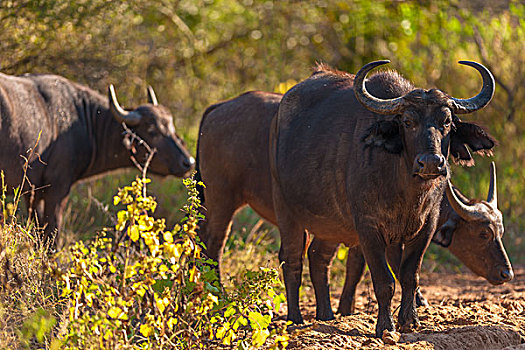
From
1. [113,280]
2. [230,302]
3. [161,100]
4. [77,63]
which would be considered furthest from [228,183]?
[161,100]

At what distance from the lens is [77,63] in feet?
33.6

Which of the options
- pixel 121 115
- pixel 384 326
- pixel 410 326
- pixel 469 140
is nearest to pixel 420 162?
pixel 469 140

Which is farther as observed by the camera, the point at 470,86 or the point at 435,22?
the point at 435,22

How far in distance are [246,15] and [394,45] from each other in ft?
8.47

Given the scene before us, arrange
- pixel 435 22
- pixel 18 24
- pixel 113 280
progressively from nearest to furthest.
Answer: pixel 113 280, pixel 18 24, pixel 435 22

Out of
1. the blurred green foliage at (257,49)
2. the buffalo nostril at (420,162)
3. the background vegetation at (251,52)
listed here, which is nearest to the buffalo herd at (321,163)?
the buffalo nostril at (420,162)

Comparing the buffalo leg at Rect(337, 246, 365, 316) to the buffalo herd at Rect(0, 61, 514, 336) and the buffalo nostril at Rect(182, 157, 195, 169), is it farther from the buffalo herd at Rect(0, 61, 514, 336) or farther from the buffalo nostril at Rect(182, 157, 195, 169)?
the buffalo nostril at Rect(182, 157, 195, 169)

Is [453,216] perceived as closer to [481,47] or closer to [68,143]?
[68,143]

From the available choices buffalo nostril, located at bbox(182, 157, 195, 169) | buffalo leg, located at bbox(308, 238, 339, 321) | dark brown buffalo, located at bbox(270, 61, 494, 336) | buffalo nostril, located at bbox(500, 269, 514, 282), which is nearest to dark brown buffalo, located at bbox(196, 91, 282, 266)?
dark brown buffalo, located at bbox(270, 61, 494, 336)

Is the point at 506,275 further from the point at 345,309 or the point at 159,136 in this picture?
the point at 159,136

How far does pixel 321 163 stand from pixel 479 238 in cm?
185

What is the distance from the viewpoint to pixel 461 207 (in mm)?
6770

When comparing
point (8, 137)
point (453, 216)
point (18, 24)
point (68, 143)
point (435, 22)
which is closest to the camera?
point (453, 216)

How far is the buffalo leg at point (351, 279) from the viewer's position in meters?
6.62
